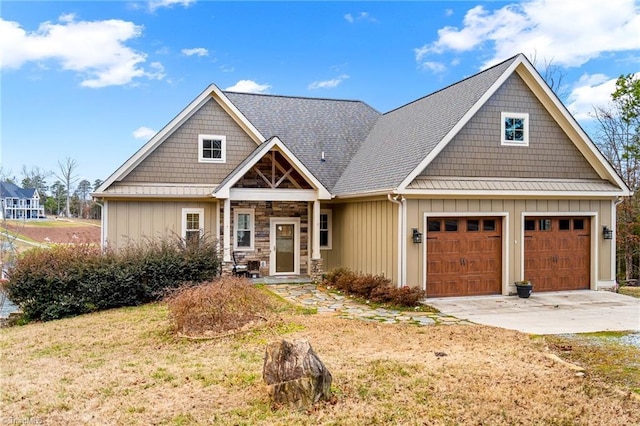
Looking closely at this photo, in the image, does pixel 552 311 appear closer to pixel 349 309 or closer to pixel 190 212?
pixel 349 309

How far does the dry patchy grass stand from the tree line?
32.4 meters

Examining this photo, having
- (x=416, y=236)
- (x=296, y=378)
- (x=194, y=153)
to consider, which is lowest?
(x=296, y=378)

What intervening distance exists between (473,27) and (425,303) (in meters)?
14.3

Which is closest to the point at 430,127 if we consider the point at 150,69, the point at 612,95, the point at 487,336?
the point at 487,336

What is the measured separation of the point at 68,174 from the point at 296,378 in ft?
131

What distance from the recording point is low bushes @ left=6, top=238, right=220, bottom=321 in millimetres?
11875

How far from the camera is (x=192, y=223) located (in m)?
15.7

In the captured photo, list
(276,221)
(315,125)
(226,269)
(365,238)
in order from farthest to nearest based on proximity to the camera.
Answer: (315,125)
(276,221)
(226,269)
(365,238)

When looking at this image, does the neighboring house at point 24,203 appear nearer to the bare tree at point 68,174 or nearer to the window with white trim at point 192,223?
the bare tree at point 68,174

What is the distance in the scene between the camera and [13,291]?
11.8 metres

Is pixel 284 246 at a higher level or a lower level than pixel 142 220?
lower

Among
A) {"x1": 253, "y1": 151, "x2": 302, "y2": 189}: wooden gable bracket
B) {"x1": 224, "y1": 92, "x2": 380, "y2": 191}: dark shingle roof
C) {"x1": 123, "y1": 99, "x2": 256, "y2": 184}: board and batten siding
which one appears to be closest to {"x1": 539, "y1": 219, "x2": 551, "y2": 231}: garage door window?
{"x1": 224, "y1": 92, "x2": 380, "y2": 191}: dark shingle roof

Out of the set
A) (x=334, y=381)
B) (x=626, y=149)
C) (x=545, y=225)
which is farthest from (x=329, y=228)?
(x=626, y=149)

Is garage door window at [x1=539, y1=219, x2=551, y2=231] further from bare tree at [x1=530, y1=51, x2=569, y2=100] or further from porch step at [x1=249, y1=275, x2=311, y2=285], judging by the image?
bare tree at [x1=530, y1=51, x2=569, y2=100]
